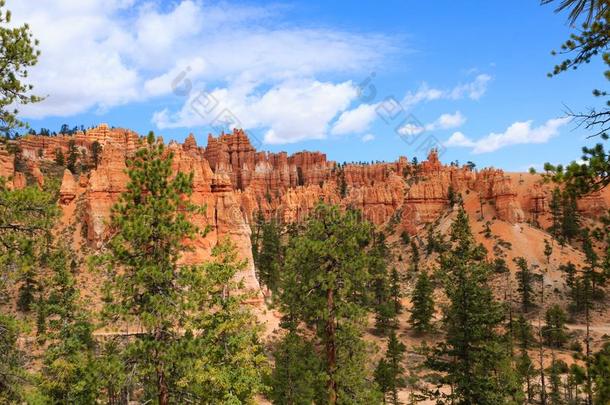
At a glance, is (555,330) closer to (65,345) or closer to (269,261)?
(269,261)

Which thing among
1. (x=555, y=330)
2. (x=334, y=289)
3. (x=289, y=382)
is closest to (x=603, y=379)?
(x=334, y=289)

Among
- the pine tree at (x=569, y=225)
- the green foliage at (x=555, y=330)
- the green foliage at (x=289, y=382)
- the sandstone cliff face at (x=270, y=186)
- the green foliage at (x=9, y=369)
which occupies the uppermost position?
the sandstone cliff face at (x=270, y=186)

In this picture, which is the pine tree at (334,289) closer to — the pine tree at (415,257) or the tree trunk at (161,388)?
the tree trunk at (161,388)

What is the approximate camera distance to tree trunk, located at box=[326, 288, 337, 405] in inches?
668

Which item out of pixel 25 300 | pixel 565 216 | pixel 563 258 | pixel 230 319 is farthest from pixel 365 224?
pixel 565 216

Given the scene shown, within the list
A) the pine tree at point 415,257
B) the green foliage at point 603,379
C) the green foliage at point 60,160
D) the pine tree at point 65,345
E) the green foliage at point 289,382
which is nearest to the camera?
the green foliage at point 603,379

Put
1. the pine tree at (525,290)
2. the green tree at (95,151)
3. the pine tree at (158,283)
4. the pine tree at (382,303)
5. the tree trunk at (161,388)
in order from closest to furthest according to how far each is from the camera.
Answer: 1. the pine tree at (158,283)
2. the tree trunk at (161,388)
3. the pine tree at (382,303)
4. the pine tree at (525,290)
5. the green tree at (95,151)

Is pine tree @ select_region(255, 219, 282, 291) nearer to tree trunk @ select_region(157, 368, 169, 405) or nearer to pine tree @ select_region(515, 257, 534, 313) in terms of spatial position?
pine tree @ select_region(515, 257, 534, 313)

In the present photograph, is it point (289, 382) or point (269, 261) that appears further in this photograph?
point (269, 261)

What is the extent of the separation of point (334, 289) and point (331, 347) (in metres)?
2.17

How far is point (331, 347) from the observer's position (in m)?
17.3

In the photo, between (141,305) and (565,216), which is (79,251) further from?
(565,216)

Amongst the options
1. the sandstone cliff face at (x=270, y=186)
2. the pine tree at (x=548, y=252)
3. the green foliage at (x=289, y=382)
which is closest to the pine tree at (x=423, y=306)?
the sandstone cliff face at (x=270, y=186)

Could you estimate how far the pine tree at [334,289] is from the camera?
A: 16.9 metres
